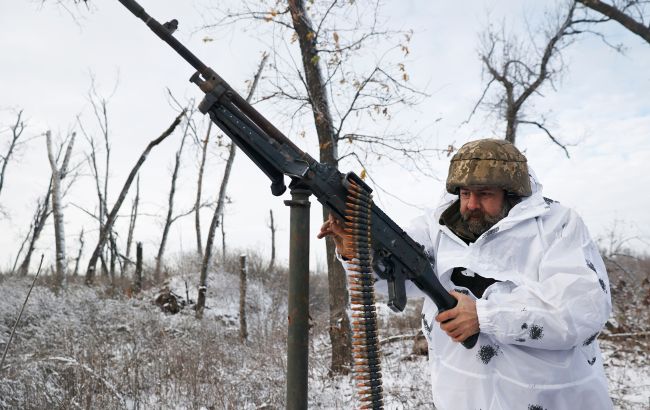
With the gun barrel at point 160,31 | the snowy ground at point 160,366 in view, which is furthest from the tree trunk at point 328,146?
the gun barrel at point 160,31

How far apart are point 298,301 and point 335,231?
477mm

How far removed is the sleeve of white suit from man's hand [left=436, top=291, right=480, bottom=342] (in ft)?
0.17

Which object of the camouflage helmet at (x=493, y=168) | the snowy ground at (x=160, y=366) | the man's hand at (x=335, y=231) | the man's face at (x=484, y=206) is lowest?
the snowy ground at (x=160, y=366)

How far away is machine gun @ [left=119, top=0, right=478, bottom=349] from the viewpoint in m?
2.45

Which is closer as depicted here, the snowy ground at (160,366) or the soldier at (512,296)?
the soldier at (512,296)

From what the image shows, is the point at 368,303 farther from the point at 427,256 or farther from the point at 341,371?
the point at 341,371

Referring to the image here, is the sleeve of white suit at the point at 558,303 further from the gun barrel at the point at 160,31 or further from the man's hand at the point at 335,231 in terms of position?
the gun barrel at the point at 160,31

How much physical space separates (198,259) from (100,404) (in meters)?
16.9

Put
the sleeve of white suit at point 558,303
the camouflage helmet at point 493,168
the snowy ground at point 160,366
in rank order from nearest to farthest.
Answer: the sleeve of white suit at point 558,303, the camouflage helmet at point 493,168, the snowy ground at point 160,366

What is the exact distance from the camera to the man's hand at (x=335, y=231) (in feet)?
8.48

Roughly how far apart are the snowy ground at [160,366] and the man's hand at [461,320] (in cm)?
246

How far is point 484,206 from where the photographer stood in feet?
8.30

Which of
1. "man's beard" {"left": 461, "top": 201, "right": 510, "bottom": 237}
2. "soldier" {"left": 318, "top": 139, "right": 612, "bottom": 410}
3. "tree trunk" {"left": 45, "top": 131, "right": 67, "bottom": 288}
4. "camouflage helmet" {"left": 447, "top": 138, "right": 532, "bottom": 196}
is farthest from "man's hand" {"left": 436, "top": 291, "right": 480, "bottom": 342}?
"tree trunk" {"left": 45, "top": 131, "right": 67, "bottom": 288}

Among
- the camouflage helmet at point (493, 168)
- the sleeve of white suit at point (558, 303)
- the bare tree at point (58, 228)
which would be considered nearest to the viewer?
the sleeve of white suit at point (558, 303)
